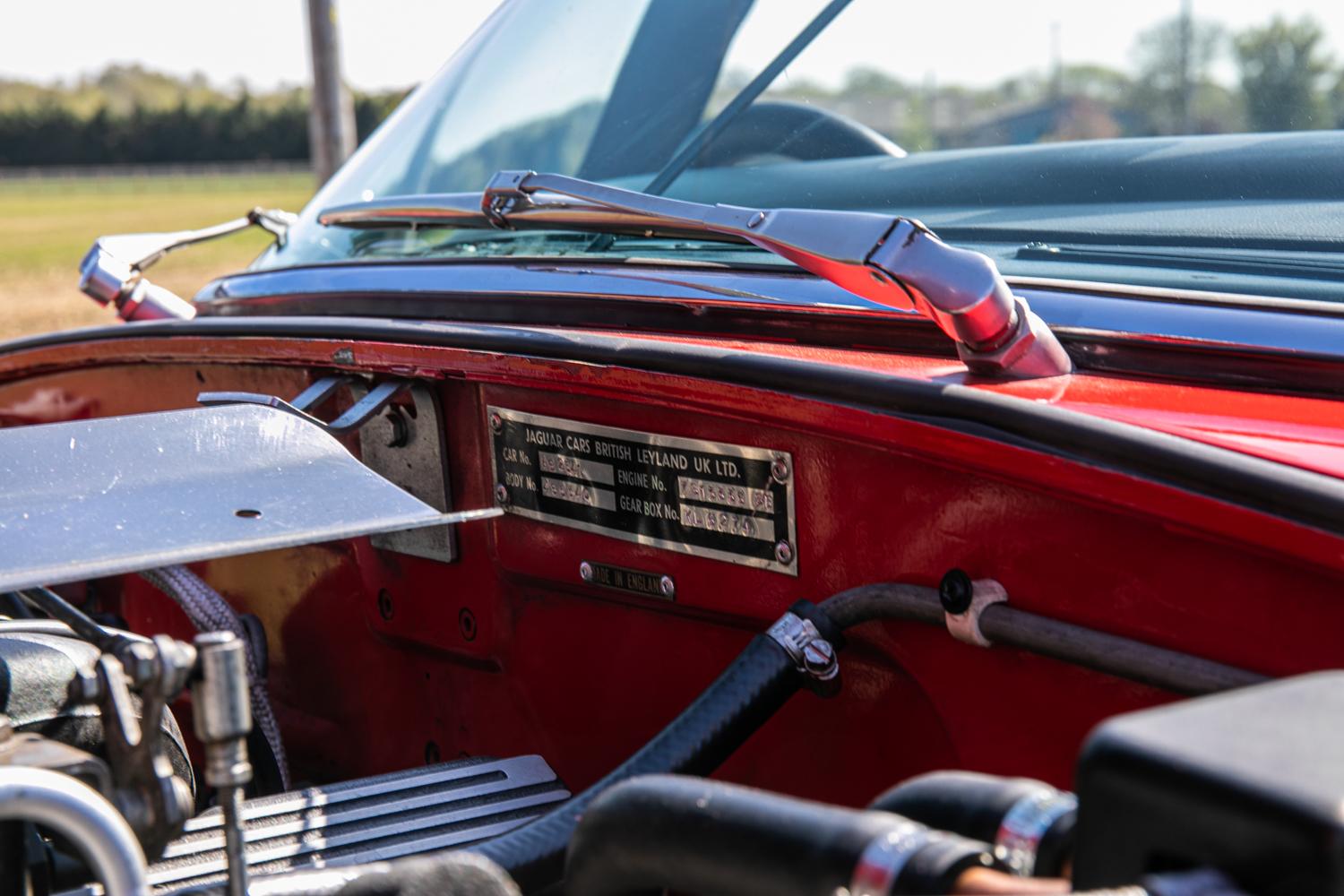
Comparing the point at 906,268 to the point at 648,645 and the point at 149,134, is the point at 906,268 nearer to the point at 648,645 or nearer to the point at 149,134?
the point at 648,645

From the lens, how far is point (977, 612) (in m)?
1.19

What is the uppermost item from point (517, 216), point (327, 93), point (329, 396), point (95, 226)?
point (327, 93)

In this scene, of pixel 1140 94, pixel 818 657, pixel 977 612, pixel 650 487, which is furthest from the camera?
pixel 1140 94

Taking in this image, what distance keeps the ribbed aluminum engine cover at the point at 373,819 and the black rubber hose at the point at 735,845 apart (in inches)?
19.0

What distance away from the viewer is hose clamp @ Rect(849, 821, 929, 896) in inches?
30.8

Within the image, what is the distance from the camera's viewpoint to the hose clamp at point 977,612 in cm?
118

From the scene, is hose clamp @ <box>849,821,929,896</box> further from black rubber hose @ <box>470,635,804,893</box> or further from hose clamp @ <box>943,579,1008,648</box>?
black rubber hose @ <box>470,635,804,893</box>

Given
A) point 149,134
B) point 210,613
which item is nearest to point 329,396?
point 210,613

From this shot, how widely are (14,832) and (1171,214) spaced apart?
121 centimetres

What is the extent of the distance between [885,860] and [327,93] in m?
7.88

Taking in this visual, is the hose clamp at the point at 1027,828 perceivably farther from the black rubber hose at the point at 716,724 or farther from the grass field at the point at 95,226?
the grass field at the point at 95,226

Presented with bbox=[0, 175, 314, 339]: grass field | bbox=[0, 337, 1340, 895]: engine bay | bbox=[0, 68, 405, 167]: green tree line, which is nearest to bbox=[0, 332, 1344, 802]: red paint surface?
bbox=[0, 337, 1340, 895]: engine bay

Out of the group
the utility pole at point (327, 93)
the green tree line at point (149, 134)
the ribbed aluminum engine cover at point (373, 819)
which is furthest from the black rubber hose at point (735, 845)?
the green tree line at point (149, 134)

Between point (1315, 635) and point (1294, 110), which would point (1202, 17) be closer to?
point (1294, 110)
